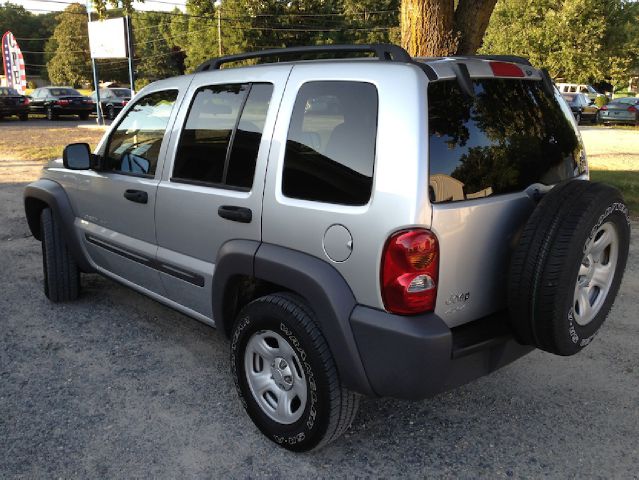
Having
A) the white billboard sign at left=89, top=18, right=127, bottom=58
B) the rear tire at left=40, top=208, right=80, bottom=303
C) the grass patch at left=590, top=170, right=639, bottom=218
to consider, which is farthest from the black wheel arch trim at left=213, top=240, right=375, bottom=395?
the white billboard sign at left=89, top=18, right=127, bottom=58

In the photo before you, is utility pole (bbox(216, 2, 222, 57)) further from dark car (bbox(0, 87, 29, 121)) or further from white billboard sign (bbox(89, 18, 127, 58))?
white billboard sign (bbox(89, 18, 127, 58))

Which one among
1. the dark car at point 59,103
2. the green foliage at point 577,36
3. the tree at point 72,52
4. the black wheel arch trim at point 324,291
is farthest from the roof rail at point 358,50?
the tree at point 72,52

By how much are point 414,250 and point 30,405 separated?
92.8 inches

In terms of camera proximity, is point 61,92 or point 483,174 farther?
point 61,92

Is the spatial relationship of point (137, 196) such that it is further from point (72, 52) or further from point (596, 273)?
point (72, 52)

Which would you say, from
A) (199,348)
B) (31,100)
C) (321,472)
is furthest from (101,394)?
(31,100)

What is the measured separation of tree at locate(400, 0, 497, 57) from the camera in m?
6.61

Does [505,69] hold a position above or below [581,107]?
above

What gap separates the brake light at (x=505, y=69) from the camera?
2698 mm

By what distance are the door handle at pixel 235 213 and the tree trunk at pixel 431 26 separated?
14.9 feet

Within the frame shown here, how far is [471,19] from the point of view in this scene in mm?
6859

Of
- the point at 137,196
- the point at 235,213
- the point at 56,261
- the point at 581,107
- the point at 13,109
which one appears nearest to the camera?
the point at 235,213

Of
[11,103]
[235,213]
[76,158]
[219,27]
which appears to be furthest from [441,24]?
[219,27]

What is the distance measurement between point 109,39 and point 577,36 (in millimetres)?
25949
